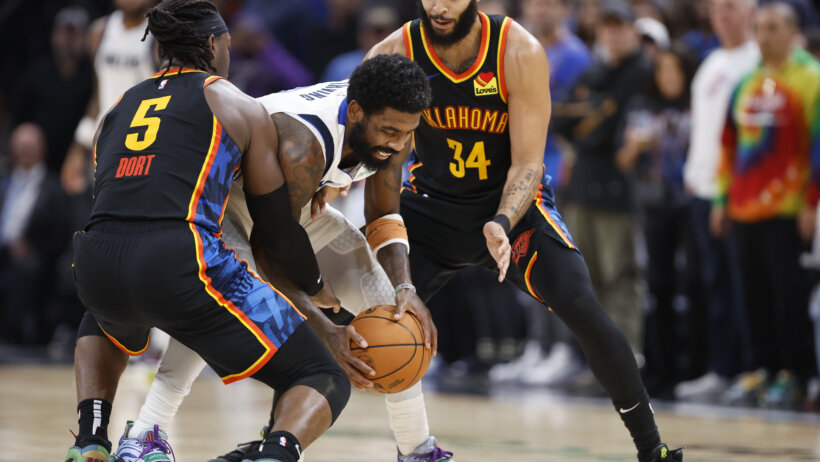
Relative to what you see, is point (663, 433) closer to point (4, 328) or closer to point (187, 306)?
point (187, 306)

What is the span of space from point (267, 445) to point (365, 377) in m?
0.69

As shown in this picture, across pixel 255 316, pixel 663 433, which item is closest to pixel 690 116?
pixel 663 433

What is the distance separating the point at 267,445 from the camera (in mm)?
3221

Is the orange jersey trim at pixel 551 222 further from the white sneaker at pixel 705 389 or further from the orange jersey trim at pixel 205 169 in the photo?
the white sneaker at pixel 705 389

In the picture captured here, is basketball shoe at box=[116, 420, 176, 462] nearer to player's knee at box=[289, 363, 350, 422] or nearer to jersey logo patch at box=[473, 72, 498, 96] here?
player's knee at box=[289, 363, 350, 422]

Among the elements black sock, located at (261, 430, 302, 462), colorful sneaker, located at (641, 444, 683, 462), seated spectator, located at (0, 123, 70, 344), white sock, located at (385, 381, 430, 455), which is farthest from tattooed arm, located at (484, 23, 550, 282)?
seated spectator, located at (0, 123, 70, 344)

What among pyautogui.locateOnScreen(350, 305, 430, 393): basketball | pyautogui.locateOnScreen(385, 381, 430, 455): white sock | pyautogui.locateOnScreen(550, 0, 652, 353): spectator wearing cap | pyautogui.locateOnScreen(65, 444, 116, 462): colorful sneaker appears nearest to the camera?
pyautogui.locateOnScreen(65, 444, 116, 462): colorful sneaker

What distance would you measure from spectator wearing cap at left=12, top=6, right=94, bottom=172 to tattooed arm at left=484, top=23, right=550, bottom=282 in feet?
24.0

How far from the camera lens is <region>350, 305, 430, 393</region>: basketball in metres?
3.84

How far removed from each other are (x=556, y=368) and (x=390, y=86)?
16.1 feet

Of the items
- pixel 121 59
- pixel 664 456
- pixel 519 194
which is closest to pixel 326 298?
pixel 519 194

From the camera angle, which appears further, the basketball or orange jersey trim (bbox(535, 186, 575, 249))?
orange jersey trim (bbox(535, 186, 575, 249))

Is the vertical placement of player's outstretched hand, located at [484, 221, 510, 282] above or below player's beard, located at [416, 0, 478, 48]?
below

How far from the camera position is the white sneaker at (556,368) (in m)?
8.21
